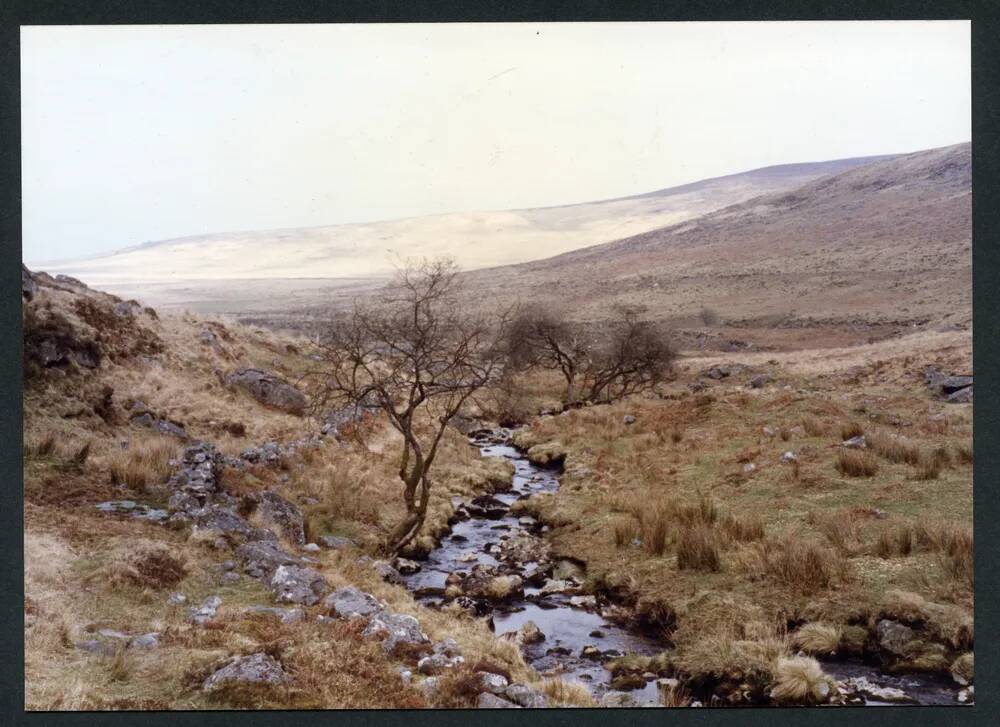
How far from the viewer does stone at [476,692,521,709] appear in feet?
19.8

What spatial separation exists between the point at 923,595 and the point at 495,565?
5.31 metres

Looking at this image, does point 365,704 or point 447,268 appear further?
point 447,268

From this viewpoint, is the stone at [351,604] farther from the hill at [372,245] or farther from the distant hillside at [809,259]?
the distant hillside at [809,259]

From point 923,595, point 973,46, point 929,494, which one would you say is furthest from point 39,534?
point 973,46

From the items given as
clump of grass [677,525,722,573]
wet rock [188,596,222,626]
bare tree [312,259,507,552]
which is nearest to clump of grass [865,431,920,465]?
clump of grass [677,525,722,573]

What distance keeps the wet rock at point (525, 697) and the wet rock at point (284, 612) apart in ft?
7.45

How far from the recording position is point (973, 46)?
23.9ft

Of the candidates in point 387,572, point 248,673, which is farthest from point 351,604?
point 387,572

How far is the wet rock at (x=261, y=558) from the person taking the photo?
7.34 metres

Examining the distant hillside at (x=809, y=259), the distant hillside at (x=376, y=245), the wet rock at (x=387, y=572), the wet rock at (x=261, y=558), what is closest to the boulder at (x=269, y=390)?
the distant hillside at (x=376, y=245)

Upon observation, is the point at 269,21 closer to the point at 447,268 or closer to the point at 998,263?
the point at 447,268

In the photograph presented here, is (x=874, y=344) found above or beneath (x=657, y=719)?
above

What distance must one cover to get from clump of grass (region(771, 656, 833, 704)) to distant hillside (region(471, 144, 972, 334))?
5.40 m

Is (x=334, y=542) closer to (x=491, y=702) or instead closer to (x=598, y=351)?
(x=491, y=702)
